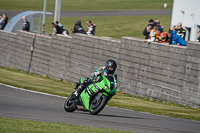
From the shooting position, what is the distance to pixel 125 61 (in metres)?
18.2

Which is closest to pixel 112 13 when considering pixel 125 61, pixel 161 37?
pixel 125 61

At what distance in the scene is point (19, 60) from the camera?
25406mm

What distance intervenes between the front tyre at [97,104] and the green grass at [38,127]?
1682 millimetres

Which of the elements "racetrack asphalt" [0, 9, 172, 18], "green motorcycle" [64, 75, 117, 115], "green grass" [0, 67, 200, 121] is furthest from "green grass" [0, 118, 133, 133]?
"racetrack asphalt" [0, 9, 172, 18]

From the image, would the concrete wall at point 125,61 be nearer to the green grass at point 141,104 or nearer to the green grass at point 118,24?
the green grass at point 141,104

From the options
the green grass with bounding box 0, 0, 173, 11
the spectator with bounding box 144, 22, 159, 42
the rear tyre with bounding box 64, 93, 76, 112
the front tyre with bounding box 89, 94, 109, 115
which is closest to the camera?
the front tyre with bounding box 89, 94, 109, 115

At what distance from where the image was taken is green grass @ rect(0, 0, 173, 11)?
56.4 meters

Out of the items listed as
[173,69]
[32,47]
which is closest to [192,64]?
Result: [173,69]

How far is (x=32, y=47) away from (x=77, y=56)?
424 centimetres

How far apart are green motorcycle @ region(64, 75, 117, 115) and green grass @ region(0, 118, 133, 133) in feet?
5.87

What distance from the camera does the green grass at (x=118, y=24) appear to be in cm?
3884

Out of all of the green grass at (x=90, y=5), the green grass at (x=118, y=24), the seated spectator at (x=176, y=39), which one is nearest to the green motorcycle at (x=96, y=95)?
the seated spectator at (x=176, y=39)

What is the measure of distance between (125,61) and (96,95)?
26.8 feet

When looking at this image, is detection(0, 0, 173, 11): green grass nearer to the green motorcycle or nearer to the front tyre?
the green motorcycle
